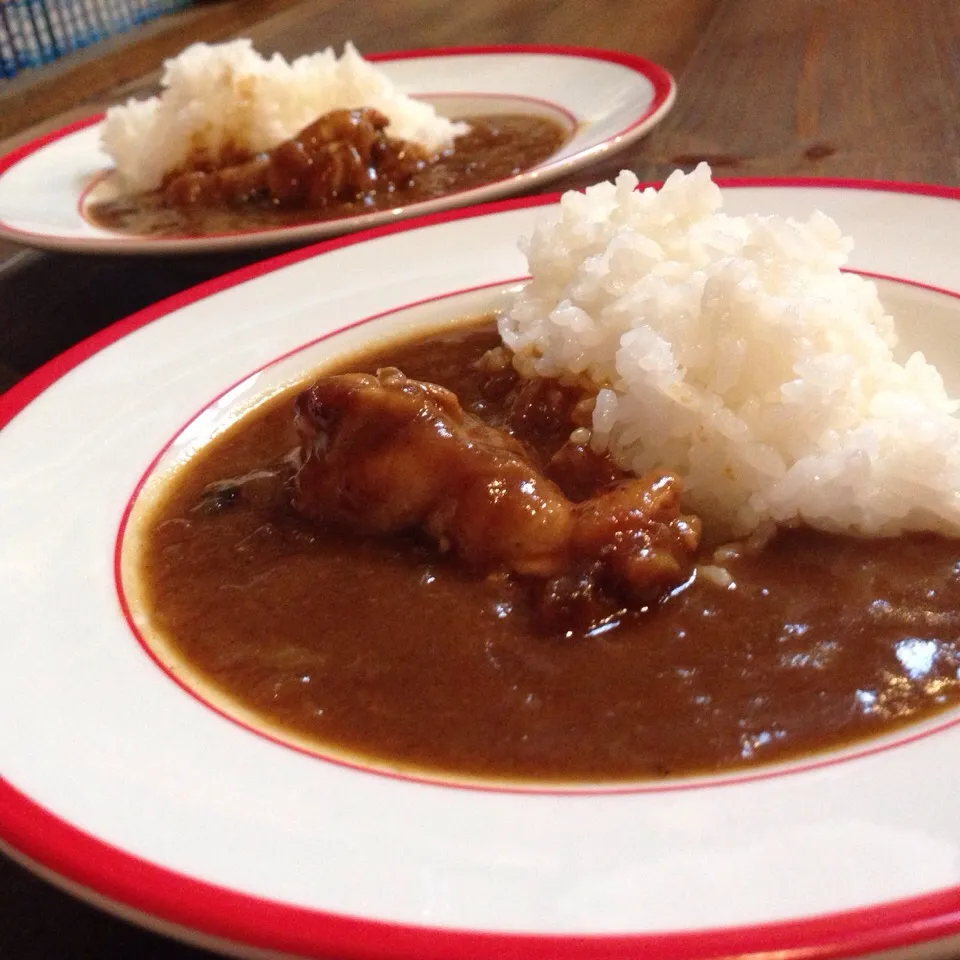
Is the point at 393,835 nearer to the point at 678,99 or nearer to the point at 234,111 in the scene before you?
the point at 234,111

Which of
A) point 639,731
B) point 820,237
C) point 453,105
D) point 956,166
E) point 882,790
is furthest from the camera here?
point 453,105

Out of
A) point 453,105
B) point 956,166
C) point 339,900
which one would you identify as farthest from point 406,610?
point 453,105

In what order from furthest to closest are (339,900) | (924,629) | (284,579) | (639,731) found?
1. (284,579)
2. (924,629)
3. (639,731)
4. (339,900)

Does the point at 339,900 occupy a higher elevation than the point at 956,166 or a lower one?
higher

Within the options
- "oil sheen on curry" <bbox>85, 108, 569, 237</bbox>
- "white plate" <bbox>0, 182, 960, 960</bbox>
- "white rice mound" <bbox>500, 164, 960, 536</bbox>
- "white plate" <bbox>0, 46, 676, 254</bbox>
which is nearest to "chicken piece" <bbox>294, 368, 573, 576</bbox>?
"white rice mound" <bbox>500, 164, 960, 536</bbox>

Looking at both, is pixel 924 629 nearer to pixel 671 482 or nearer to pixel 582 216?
pixel 671 482

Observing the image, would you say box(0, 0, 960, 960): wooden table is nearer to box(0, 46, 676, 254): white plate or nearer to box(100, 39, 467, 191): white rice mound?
box(0, 46, 676, 254): white plate

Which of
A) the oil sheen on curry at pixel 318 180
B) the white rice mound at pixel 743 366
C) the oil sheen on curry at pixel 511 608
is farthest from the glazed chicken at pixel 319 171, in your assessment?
the oil sheen on curry at pixel 511 608
